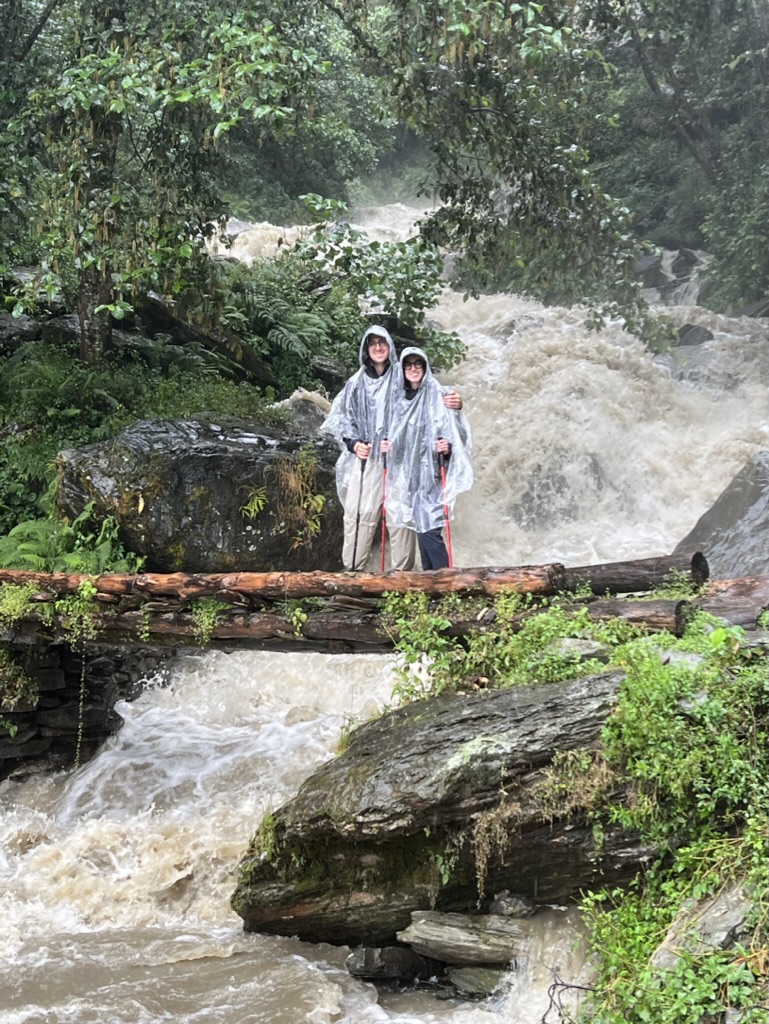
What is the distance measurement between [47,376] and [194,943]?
7.11 metres

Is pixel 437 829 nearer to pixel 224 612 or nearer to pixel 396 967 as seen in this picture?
pixel 396 967

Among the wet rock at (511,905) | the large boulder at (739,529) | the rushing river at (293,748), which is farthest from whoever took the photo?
the large boulder at (739,529)

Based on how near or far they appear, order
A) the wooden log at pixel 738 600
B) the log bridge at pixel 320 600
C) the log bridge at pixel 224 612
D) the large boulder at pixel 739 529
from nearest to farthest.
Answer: the wooden log at pixel 738 600 → the log bridge at pixel 320 600 → the log bridge at pixel 224 612 → the large boulder at pixel 739 529

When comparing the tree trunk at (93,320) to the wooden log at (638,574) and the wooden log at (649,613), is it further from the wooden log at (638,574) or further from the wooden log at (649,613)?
the wooden log at (649,613)

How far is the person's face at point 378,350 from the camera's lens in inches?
286

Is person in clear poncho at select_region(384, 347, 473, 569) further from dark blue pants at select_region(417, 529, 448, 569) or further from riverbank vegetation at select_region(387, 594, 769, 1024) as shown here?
A: riverbank vegetation at select_region(387, 594, 769, 1024)

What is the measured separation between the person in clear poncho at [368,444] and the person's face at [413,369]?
149mm

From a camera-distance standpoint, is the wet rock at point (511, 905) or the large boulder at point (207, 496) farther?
the large boulder at point (207, 496)

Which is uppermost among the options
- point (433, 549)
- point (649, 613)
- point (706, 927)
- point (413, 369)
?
point (413, 369)

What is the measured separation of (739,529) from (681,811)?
6.28 metres

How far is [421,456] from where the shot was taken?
7461mm

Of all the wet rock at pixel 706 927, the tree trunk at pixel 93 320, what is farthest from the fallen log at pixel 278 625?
the tree trunk at pixel 93 320

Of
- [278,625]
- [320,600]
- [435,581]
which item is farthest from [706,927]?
[278,625]

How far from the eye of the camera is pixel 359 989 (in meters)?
4.89
